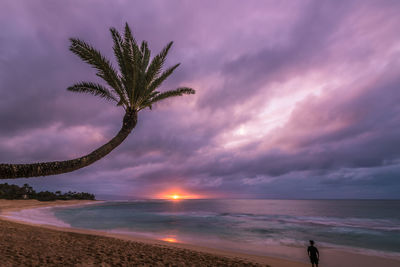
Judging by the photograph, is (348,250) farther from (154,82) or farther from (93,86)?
(93,86)

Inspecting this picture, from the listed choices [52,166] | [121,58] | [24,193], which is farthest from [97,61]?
[24,193]

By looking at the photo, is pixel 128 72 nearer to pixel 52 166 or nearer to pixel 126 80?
pixel 126 80

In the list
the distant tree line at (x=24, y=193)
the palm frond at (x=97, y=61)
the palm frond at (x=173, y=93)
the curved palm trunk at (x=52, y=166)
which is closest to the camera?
the curved palm trunk at (x=52, y=166)

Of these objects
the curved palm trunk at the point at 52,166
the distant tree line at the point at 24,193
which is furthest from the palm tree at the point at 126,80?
the distant tree line at the point at 24,193

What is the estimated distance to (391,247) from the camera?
2238 cm

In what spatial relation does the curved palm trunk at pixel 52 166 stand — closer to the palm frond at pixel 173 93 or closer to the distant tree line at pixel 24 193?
the palm frond at pixel 173 93

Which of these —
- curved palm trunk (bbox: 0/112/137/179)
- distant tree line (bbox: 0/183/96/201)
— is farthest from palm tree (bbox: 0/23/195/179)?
distant tree line (bbox: 0/183/96/201)

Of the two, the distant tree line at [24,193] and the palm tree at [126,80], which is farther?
the distant tree line at [24,193]

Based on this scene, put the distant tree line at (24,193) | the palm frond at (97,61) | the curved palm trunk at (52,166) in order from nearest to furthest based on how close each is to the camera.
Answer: the curved palm trunk at (52,166)
the palm frond at (97,61)
the distant tree line at (24,193)

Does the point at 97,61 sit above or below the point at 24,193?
above

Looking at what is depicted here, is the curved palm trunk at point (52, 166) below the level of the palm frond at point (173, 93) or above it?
below

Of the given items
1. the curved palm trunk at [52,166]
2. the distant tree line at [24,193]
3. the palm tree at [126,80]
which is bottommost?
the distant tree line at [24,193]

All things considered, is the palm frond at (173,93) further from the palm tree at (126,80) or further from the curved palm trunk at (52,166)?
the curved palm trunk at (52,166)

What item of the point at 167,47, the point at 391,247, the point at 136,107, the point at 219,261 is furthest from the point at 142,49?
the point at 391,247
